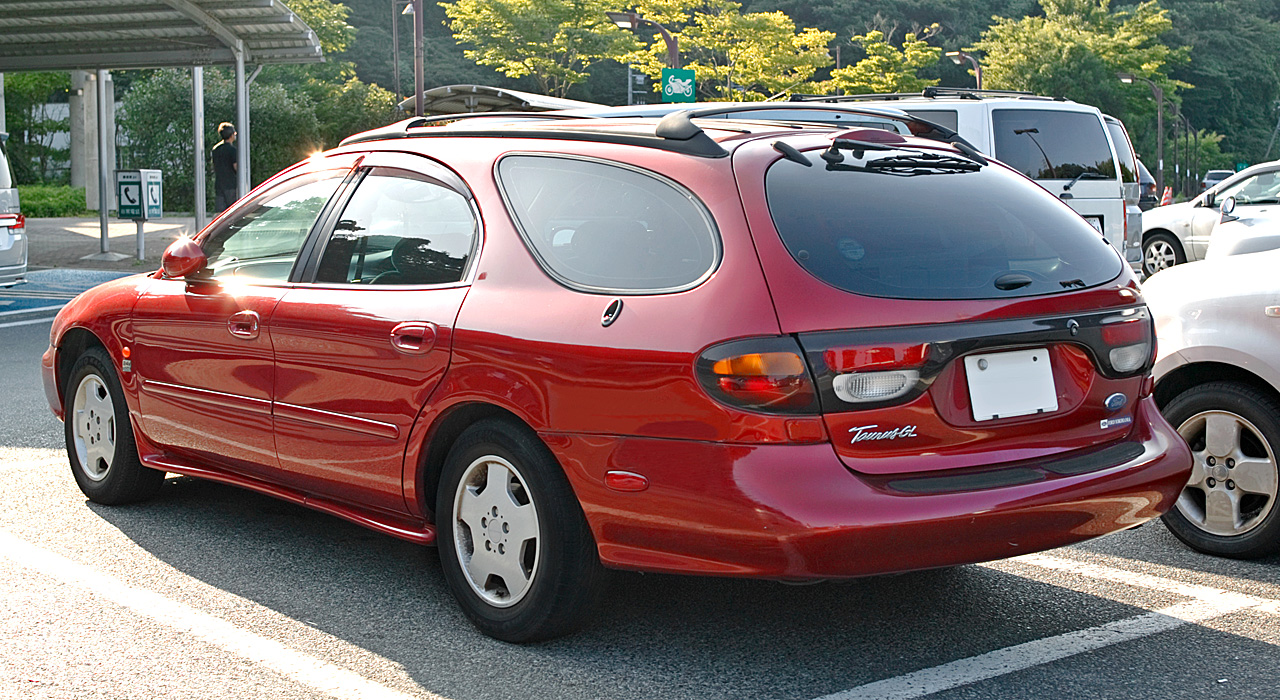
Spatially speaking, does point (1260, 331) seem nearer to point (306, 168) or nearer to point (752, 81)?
point (306, 168)

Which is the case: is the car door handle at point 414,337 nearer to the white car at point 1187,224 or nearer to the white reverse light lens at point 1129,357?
the white reverse light lens at point 1129,357

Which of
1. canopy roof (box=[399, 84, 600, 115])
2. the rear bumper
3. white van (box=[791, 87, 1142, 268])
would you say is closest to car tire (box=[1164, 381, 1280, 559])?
the rear bumper

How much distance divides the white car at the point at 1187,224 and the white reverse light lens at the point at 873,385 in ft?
49.2

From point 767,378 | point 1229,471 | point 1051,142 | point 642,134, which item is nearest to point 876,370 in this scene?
point 767,378

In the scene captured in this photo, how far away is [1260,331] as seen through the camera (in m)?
4.84

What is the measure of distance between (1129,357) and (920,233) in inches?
29.8

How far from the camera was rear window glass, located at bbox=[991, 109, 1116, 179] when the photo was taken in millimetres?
12055

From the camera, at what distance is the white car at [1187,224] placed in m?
17.2

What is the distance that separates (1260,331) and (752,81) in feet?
148

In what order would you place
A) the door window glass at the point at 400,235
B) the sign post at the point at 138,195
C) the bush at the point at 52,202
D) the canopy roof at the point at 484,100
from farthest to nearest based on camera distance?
the bush at the point at 52,202 < the sign post at the point at 138,195 < the canopy roof at the point at 484,100 < the door window glass at the point at 400,235

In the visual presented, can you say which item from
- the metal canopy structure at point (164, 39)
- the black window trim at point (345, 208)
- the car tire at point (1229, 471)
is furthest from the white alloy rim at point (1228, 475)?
the metal canopy structure at point (164, 39)

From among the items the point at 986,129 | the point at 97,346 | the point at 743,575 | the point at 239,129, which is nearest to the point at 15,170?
the point at 239,129

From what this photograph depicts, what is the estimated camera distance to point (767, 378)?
11.1 ft

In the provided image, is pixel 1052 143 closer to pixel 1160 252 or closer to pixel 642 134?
pixel 1160 252
